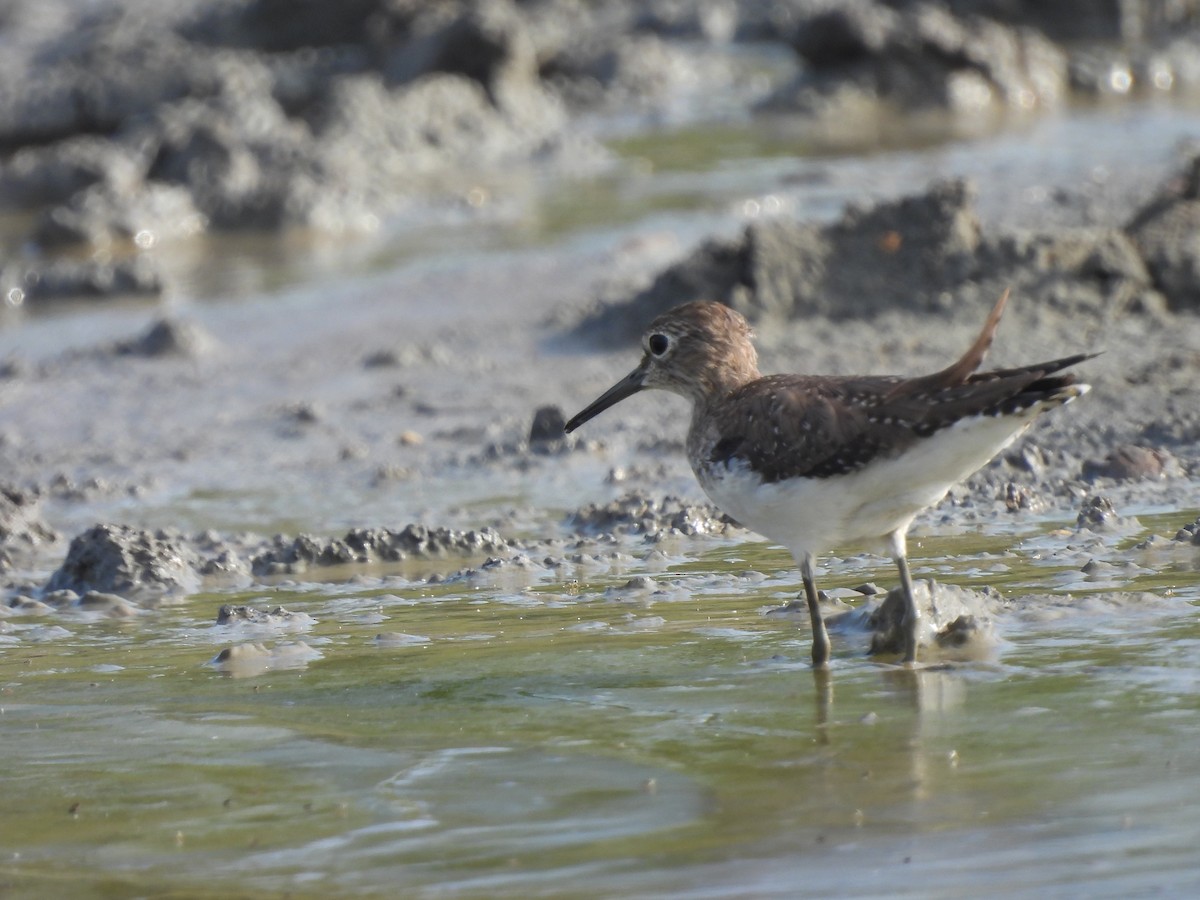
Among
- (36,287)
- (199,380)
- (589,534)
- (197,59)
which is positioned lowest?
(589,534)

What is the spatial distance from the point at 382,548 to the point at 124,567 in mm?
1014

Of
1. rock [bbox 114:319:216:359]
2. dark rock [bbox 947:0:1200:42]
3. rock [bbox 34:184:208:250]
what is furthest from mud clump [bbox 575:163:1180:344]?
dark rock [bbox 947:0:1200:42]

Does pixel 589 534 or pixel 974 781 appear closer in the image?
pixel 974 781

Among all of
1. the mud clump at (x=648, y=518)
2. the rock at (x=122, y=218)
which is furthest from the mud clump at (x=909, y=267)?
the rock at (x=122, y=218)

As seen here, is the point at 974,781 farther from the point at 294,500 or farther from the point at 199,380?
the point at 199,380

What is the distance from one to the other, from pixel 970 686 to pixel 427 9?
18.1m

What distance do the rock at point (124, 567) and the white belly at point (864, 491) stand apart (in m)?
2.53

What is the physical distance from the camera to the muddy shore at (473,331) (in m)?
7.52

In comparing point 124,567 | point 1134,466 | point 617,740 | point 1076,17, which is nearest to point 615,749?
point 617,740

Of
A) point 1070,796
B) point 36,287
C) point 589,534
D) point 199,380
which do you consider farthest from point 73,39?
point 1070,796

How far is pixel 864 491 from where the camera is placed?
5.23 metres

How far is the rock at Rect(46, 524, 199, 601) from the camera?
276 inches

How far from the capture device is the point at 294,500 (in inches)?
336

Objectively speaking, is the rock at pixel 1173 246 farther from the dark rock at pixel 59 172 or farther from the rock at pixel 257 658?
the dark rock at pixel 59 172
